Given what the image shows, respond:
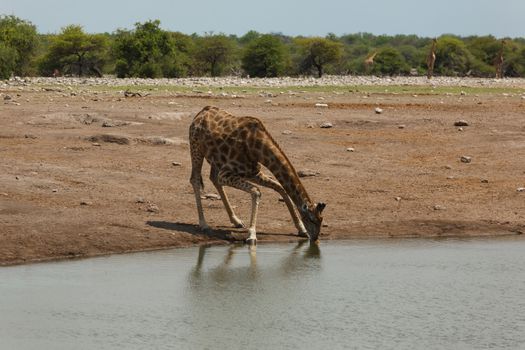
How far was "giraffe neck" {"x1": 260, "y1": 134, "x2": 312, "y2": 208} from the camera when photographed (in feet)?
48.0

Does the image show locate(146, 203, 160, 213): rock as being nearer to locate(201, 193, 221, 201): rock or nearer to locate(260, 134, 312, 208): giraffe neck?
locate(201, 193, 221, 201): rock

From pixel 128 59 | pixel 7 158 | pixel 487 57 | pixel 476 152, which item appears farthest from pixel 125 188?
pixel 487 57

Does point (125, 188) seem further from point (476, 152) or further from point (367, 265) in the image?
point (476, 152)

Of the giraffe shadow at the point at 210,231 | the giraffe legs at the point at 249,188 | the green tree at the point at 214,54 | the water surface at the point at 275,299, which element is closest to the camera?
→ the water surface at the point at 275,299

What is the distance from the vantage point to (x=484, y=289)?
12328 mm

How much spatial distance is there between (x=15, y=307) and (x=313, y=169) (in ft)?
29.3

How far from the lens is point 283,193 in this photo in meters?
14.9

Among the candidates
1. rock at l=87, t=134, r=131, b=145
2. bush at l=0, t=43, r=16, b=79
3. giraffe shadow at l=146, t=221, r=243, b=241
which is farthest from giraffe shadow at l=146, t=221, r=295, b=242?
bush at l=0, t=43, r=16, b=79

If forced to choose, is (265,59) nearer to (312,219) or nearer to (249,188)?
(249,188)

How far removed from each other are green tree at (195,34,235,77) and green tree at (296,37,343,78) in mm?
4354

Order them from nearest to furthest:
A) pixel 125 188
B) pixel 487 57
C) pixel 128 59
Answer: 1. pixel 125 188
2. pixel 128 59
3. pixel 487 57

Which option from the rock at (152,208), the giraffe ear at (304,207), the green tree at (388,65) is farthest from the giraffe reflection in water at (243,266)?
the green tree at (388,65)

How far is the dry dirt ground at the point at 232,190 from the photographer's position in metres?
14.5

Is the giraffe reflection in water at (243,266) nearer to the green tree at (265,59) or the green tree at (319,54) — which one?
the green tree at (265,59)
